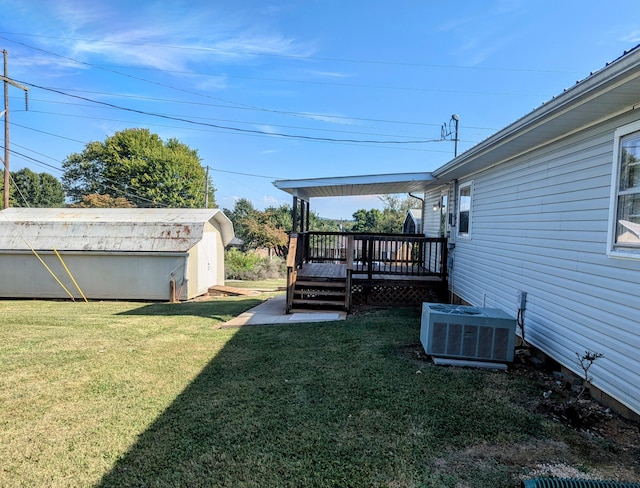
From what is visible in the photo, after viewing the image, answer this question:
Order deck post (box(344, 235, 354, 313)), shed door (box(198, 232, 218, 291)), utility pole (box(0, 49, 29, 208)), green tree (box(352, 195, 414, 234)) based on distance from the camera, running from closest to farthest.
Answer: deck post (box(344, 235, 354, 313)), shed door (box(198, 232, 218, 291)), utility pole (box(0, 49, 29, 208)), green tree (box(352, 195, 414, 234))

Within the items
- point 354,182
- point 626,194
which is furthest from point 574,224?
point 354,182

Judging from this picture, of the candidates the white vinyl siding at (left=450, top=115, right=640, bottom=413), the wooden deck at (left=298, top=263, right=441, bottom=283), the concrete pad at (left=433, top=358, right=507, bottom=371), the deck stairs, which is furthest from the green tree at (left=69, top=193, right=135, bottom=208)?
the concrete pad at (left=433, top=358, right=507, bottom=371)

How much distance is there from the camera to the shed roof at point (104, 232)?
477 inches

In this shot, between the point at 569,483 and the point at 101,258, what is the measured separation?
13.5 metres

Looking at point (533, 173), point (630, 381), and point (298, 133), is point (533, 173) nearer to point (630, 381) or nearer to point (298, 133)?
point (630, 381)

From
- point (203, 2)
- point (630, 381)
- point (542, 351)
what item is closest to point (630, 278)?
point (630, 381)

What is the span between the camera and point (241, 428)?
2.93 metres

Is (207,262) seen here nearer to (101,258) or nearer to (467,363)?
(101,258)

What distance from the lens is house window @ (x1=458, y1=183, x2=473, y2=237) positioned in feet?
25.1

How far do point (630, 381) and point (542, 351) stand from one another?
1.47m

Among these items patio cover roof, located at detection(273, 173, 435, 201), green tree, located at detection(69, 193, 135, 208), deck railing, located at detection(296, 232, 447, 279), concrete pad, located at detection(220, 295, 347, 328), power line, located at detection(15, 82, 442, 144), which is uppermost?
power line, located at detection(15, 82, 442, 144)

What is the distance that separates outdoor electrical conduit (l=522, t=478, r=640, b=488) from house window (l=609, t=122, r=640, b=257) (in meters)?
1.87

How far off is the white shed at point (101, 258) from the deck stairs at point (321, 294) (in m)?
5.30

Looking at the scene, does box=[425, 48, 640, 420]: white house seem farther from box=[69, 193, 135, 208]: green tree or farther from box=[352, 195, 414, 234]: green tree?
box=[69, 193, 135, 208]: green tree
